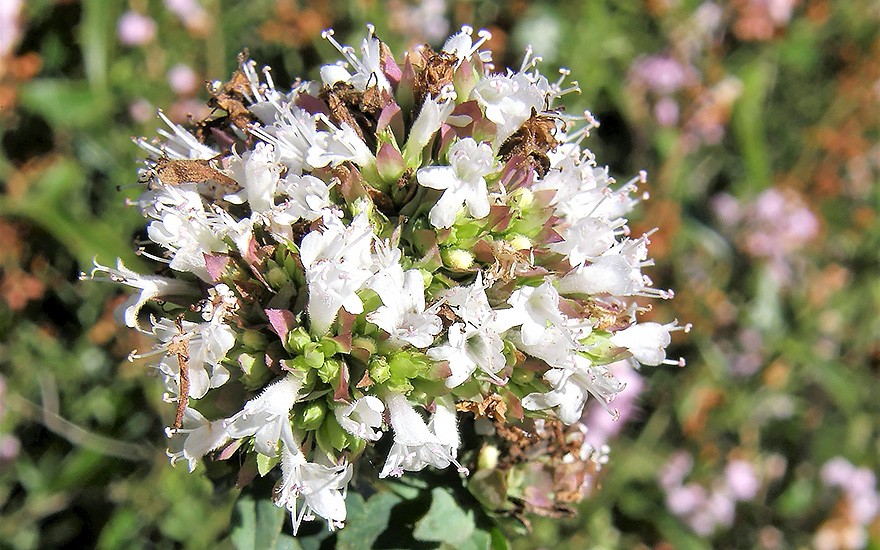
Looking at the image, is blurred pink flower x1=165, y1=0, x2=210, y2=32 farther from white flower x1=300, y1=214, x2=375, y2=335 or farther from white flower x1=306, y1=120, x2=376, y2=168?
white flower x1=300, y1=214, x2=375, y2=335

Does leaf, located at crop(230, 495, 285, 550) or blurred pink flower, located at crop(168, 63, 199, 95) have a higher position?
leaf, located at crop(230, 495, 285, 550)

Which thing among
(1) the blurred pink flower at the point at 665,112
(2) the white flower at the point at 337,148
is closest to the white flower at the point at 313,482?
(2) the white flower at the point at 337,148

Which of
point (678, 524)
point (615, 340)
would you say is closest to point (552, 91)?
point (615, 340)

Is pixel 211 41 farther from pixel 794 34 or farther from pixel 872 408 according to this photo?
pixel 872 408

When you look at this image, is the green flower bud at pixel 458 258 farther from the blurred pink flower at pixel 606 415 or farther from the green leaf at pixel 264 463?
the blurred pink flower at pixel 606 415

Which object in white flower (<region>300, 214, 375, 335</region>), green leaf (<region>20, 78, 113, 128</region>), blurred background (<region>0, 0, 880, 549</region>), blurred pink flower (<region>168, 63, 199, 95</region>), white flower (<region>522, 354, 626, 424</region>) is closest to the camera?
white flower (<region>300, 214, 375, 335</region>)

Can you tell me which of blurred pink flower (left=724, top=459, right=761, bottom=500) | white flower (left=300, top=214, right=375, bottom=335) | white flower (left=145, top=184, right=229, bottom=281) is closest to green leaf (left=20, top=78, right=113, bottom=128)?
white flower (left=145, top=184, right=229, bottom=281)
